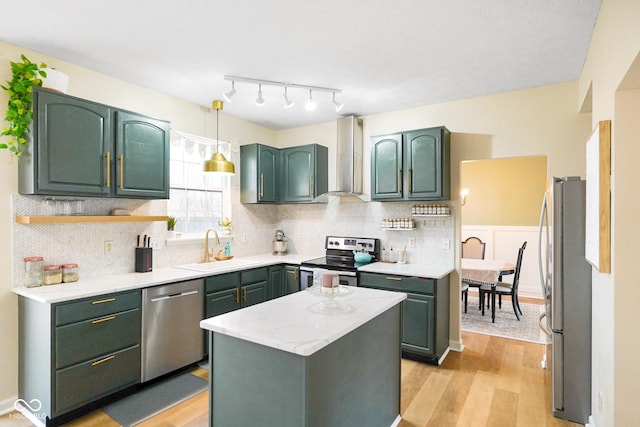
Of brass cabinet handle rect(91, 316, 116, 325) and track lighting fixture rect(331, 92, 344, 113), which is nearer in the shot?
brass cabinet handle rect(91, 316, 116, 325)

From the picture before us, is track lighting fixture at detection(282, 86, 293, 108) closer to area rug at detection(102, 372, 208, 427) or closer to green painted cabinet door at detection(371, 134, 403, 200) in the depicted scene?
green painted cabinet door at detection(371, 134, 403, 200)

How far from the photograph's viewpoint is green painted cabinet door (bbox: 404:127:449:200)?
360 cm

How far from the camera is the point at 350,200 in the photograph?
4578 mm

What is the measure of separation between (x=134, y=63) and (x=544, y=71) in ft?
11.4

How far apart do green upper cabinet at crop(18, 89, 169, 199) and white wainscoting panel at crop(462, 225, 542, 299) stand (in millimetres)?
5684

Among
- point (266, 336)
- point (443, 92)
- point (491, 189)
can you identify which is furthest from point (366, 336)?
point (491, 189)

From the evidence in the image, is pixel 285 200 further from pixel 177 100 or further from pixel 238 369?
pixel 238 369

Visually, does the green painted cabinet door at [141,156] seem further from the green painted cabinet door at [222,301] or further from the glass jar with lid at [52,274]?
the green painted cabinet door at [222,301]

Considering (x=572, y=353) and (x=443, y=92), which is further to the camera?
(x=443, y=92)

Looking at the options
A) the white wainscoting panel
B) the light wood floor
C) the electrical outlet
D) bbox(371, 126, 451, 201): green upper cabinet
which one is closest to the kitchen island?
the light wood floor

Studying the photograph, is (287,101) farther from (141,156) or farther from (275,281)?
(275,281)

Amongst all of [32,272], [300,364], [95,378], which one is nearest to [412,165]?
[300,364]

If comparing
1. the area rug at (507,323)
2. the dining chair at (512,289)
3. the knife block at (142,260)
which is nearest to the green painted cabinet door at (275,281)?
the knife block at (142,260)

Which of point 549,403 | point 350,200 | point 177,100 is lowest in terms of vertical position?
point 549,403
